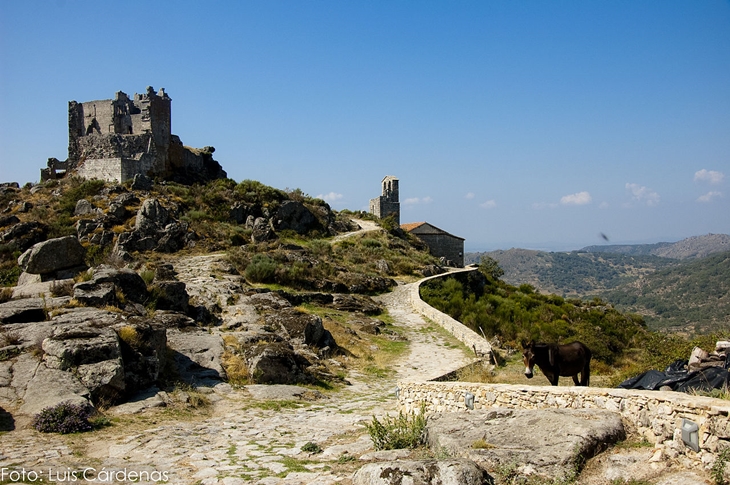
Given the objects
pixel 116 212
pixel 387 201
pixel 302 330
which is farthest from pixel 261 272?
pixel 387 201

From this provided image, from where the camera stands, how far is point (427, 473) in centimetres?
521

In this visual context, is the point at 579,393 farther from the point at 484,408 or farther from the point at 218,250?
the point at 218,250

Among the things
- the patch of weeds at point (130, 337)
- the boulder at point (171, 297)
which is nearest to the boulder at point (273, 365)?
the patch of weeds at point (130, 337)

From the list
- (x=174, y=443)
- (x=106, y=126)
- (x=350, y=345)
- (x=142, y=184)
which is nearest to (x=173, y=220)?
(x=142, y=184)

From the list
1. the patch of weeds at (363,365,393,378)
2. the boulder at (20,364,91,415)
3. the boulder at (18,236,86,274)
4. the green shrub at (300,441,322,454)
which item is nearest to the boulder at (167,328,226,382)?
the boulder at (20,364,91,415)

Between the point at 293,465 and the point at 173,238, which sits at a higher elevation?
the point at 173,238

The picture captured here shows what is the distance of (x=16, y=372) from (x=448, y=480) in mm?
7694

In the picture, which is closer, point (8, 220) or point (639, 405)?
point (639, 405)

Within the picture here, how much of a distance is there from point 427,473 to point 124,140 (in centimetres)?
3835

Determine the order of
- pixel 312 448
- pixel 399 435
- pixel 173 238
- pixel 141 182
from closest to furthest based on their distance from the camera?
pixel 399 435
pixel 312 448
pixel 173 238
pixel 141 182

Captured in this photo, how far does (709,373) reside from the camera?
267 inches

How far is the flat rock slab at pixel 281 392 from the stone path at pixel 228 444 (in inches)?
7.8

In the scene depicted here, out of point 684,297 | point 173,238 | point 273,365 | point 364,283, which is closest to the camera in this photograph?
point 273,365

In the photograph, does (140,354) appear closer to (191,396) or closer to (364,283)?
(191,396)
